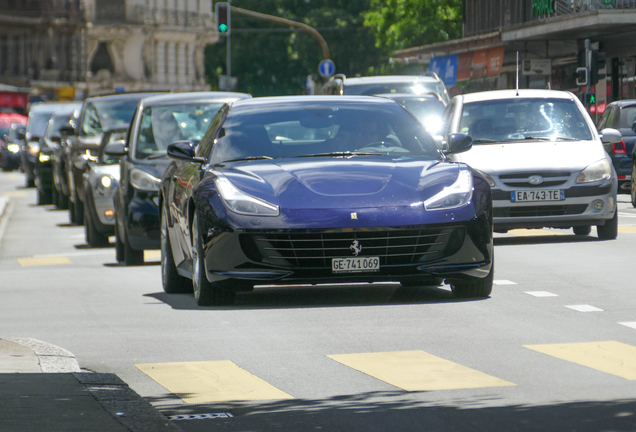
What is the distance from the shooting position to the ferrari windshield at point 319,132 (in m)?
9.93

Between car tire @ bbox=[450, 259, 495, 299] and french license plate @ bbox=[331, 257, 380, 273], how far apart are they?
87cm

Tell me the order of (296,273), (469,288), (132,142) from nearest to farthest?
1. (296,273)
2. (469,288)
3. (132,142)

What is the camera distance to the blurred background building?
8731 centimetres

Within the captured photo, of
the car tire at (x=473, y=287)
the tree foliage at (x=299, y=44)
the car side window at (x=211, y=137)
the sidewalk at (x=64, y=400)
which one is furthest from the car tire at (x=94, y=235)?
the tree foliage at (x=299, y=44)

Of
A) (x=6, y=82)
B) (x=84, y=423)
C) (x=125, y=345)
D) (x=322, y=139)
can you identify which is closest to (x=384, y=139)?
(x=322, y=139)

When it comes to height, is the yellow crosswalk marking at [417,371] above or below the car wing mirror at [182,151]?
below

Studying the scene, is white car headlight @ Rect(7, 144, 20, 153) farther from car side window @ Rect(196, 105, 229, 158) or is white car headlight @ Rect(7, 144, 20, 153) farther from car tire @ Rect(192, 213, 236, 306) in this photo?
car tire @ Rect(192, 213, 236, 306)

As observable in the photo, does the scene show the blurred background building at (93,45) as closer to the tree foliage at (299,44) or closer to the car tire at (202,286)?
the tree foliage at (299,44)

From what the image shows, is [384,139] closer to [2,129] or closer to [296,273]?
[296,273]

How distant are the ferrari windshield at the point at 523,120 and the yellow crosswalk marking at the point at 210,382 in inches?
345

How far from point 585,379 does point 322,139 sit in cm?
369

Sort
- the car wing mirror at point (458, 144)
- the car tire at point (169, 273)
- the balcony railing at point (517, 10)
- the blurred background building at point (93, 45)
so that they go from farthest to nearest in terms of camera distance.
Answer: the blurred background building at point (93, 45)
the balcony railing at point (517, 10)
the car tire at point (169, 273)
the car wing mirror at point (458, 144)

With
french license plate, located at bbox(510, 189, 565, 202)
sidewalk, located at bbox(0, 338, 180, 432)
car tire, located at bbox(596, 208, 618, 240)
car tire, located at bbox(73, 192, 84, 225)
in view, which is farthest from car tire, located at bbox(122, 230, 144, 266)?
car tire, located at bbox(73, 192, 84, 225)

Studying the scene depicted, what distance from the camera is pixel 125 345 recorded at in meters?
8.48
